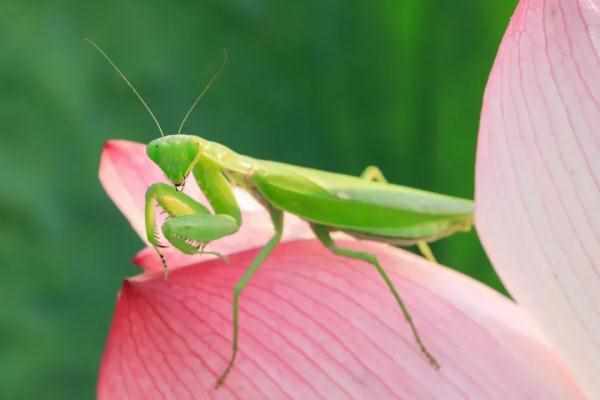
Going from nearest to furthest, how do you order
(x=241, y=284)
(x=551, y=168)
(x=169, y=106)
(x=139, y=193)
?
1. (x=551, y=168)
2. (x=241, y=284)
3. (x=139, y=193)
4. (x=169, y=106)

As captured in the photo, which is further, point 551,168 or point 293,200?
point 293,200

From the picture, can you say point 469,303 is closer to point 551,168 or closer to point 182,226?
point 551,168

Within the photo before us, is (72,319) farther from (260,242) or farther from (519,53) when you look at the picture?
(519,53)

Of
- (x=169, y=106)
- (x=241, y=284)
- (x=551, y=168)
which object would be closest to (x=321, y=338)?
(x=241, y=284)

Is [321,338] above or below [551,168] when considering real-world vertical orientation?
below

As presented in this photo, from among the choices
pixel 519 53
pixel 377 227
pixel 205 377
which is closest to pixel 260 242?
pixel 377 227

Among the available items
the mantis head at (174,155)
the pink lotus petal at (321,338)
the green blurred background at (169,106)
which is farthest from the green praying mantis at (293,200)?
the green blurred background at (169,106)

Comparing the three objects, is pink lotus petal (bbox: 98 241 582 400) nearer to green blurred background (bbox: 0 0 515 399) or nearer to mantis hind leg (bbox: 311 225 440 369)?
mantis hind leg (bbox: 311 225 440 369)

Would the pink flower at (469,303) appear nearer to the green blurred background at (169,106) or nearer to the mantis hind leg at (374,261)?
the mantis hind leg at (374,261)

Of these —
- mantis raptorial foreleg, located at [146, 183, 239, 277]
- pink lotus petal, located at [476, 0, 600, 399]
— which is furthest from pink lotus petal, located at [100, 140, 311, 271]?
pink lotus petal, located at [476, 0, 600, 399]
